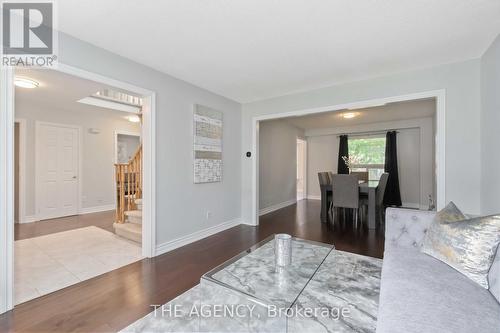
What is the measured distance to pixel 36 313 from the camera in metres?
1.74

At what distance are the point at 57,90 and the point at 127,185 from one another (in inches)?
75.7

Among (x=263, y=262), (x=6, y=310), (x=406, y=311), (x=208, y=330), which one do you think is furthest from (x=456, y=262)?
(x=6, y=310)

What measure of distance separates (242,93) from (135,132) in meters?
4.12

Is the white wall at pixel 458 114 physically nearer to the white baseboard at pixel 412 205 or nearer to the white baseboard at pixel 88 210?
the white baseboard at pixel 412 205

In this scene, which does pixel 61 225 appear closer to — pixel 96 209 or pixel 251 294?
pixel 96 209

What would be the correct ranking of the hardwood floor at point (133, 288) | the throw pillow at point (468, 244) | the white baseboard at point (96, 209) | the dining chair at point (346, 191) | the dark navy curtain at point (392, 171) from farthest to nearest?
the dark navy curtain at point (392, 171), the white baseboard at point (96, 209), the dining chair at point (346, 191), the hardwood floor at point (133, 288), the throw pillow at point (468, 244)

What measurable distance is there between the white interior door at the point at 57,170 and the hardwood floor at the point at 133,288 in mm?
3718

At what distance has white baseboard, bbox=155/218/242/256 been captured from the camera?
2969 millimetres

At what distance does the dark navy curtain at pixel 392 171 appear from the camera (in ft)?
20.7

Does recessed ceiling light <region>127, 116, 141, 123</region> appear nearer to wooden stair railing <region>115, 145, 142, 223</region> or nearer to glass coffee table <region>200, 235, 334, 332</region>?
wooden stair railing <region>115, 145, 142, 223</region>

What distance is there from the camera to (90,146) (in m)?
5.55

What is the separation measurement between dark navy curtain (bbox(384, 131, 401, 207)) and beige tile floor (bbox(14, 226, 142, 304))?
6351 mm

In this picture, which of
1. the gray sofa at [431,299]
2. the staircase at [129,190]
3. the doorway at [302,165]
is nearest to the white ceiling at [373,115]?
the doorway at [302,165]

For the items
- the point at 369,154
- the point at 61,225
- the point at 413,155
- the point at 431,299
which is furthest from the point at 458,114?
the point at 61,225
